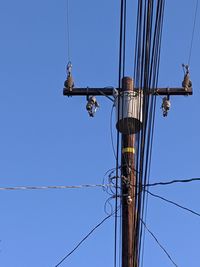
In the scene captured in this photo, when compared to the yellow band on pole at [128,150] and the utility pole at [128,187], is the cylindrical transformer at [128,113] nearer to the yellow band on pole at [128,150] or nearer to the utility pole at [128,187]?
the utility pole at [128,187]

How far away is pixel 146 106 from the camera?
7.82 m

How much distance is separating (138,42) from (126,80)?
232 cm

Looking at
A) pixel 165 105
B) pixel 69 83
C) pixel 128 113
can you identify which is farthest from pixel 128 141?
pixel 69 83

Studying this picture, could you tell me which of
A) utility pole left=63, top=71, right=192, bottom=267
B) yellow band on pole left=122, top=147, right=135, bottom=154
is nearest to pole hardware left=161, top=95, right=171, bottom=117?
utility pole left=63, top=71, right=192, bottom=267

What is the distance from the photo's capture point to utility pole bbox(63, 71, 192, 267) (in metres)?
8.63

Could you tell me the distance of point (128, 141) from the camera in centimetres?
945

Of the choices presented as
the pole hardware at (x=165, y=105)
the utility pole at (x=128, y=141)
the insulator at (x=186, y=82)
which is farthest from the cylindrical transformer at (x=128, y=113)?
the insulator at (x=186, y=82)

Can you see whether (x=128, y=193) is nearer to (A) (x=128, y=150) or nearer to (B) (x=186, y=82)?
(A) (x=128, y=150)

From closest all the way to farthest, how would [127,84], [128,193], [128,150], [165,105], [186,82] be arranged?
[128,193]
[128,150]
[127,84]
[165,105]
[186,82]

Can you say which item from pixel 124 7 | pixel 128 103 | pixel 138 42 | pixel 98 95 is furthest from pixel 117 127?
pixel 124 7

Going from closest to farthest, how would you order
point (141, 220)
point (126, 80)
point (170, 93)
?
point (141, 220)
point (126, 80)
point (170, 93)

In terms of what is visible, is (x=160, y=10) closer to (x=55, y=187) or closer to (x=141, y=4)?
(x=141, y=4)

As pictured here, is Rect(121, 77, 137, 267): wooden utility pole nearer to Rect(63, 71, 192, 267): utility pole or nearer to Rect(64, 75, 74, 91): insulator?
Rect(63, 71, 192, 267): utility pole

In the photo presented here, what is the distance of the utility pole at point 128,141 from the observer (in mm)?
8633
